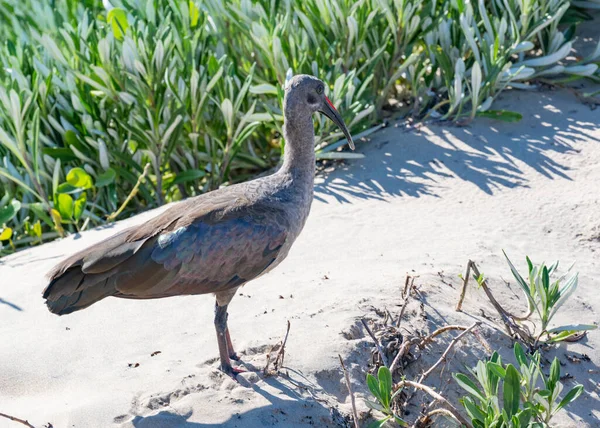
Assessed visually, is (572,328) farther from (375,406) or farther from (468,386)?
(375,406)

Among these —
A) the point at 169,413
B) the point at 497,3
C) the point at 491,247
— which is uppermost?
the point at 497,3

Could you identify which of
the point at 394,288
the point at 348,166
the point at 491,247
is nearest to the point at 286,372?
the point at 394,288

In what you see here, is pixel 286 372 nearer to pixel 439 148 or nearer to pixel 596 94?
pixel 439 148

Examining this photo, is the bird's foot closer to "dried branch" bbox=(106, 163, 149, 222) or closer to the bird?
the bird

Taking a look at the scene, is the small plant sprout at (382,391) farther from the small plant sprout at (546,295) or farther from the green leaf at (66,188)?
the green leaf at (66,188)

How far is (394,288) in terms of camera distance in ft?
17.2

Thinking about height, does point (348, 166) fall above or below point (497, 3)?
below

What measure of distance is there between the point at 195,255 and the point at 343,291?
1.05 meters

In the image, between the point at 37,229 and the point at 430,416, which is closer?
the point at 430,416

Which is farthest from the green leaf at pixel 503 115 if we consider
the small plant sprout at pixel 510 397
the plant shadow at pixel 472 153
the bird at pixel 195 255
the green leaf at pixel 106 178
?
the small plant sprout at pixel 510 397

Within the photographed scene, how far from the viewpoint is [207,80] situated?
24.0 ft

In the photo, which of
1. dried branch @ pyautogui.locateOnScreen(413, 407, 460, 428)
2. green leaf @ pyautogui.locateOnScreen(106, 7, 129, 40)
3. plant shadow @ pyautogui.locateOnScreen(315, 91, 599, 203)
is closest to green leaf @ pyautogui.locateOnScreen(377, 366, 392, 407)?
dried branch @ pyautogui.locateOnScreen(413, 407, 460, 428)

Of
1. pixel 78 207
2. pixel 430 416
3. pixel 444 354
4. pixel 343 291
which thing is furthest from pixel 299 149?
pixel 78 207

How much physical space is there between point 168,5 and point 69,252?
2.77 m
